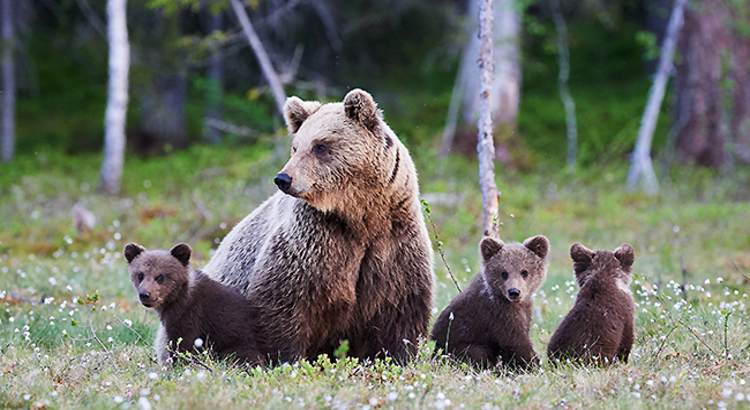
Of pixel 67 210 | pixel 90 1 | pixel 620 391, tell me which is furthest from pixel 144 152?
pixel 620 391

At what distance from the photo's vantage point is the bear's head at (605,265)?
4715mm

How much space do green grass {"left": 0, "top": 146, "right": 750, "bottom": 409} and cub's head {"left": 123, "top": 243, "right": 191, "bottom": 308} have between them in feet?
1.48

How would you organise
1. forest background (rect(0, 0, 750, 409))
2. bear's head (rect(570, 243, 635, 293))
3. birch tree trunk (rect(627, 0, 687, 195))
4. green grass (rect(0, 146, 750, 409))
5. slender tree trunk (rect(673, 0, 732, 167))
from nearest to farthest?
green grass (rect(0, 146, 750, 409)) < forest background (rect(0, 0, 750, 409)) < bear's head (rect(570, 243, 635, 293)) < birch tree trunk (rect(627, 0, 687, 195)) < slender tree trunk (rect(673, 0, 732, 167))

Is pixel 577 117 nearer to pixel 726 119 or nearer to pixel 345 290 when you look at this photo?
pixel 726 119

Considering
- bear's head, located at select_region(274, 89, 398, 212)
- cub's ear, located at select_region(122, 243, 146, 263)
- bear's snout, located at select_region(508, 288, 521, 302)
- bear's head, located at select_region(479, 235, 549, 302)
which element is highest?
bear's head, located at select_region(274, 89, 398, 212)

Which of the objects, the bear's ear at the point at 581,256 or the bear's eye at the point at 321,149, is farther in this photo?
the bear's ear at the point at 581,256

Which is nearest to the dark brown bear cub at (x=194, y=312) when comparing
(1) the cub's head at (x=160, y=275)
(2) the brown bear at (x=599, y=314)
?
(1) the cub's head at (x=160, y=275)

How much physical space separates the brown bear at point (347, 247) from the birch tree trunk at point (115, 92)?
37.0ft

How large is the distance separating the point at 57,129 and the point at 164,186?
10611 mm

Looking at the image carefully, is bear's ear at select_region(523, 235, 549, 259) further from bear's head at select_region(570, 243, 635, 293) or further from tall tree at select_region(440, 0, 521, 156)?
tall tree at select_region(440, 0, 521, 156)

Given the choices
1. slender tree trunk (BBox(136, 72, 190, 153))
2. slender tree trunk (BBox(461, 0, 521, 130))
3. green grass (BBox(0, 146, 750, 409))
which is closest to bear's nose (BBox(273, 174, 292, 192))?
green grass (BBox(0, 146, 750, 409))

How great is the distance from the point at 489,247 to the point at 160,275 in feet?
7.38

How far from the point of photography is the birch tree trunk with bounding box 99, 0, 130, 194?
1459 centimetres

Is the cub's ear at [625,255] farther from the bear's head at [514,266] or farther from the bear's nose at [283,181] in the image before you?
the bear's nose at [283,181]
